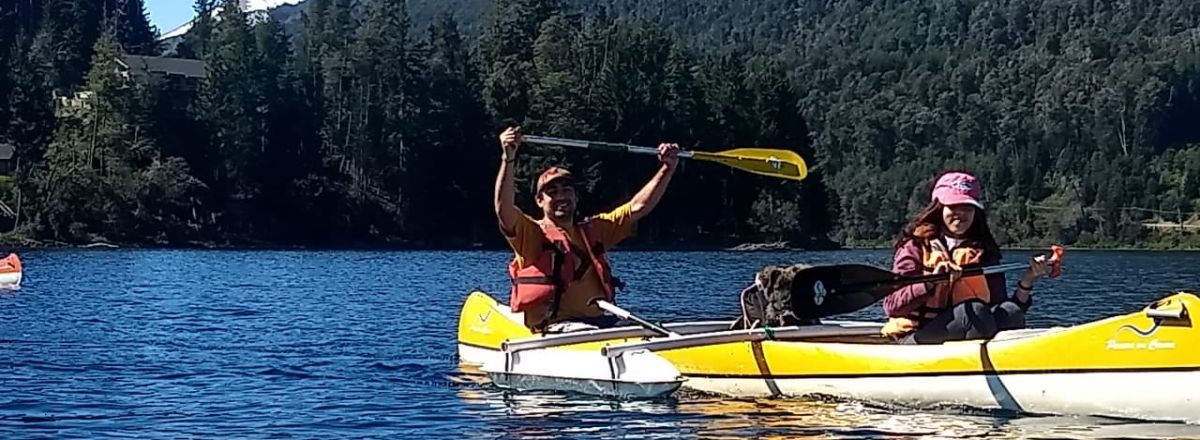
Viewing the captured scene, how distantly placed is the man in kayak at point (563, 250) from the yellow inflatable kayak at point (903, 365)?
1.18 ft

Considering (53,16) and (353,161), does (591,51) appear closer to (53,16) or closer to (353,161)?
(353,161)

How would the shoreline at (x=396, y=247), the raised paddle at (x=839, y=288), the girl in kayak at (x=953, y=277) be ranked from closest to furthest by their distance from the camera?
the girl in kayak at (x=953, y=277) < the raised paddle at (x=839, y=288) < the shoreline at (x=396, y=247)

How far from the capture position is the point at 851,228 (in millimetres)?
117625

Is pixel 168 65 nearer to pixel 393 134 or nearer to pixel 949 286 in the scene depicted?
pixel 393 134

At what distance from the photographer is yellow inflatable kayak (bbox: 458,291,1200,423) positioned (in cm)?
1069

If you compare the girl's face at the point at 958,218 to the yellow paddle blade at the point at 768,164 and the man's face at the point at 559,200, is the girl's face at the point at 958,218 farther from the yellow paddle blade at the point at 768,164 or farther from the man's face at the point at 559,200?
the yellow paddle blade at the point at 768,164

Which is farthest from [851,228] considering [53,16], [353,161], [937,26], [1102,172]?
[937,26]

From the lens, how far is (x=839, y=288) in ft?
42.5

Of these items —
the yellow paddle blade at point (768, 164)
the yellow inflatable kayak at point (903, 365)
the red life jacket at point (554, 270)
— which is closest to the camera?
the yellow inflatable kayak at point (903, 365)

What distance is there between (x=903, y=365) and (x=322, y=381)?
599 cm

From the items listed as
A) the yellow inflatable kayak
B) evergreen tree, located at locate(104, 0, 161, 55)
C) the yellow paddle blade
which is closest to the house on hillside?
evergreen tree, located at locate(104, 0, 161, 55)

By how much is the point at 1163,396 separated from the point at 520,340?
544 cm

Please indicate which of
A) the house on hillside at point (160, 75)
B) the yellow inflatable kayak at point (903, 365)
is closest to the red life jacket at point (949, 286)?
the yellow inflatable kayak at point (903, 365)

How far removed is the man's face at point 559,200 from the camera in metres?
13.6
